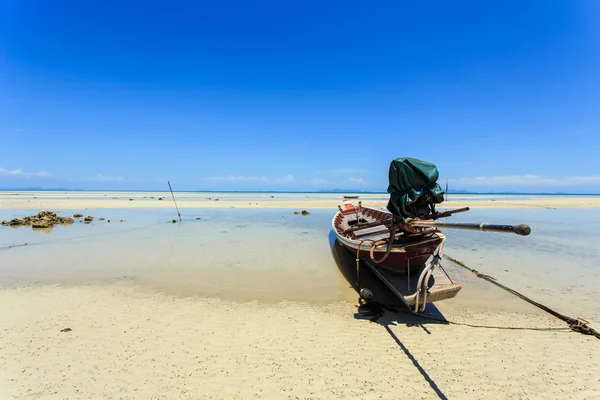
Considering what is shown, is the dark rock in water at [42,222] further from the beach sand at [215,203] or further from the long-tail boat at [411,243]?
the long-tail boat at [411,243]

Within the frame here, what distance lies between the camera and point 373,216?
52.5 ft

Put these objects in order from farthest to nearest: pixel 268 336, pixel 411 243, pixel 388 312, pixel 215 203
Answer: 1. pixel 215 203
2. pixel 411 243
3. pixel 388 312
4. pixel 268 336

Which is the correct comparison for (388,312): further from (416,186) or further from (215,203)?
(215,203)

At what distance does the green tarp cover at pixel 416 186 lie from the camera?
8055 millimetres

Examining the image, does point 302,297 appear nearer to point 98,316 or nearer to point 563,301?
point 98,316

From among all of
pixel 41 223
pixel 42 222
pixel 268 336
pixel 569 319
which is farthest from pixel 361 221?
pixel 42 222

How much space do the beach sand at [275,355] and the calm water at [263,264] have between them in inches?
60.9

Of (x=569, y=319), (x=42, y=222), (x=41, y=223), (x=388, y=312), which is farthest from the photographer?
(x=42, y=222)

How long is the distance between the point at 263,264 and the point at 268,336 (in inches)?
239

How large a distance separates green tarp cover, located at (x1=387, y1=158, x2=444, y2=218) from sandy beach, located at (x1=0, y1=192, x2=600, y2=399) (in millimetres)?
2971

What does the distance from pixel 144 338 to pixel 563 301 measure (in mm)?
11707

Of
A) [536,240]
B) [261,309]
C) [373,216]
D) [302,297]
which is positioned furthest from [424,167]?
[536,240]

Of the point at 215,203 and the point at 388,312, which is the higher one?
the point at 215,203

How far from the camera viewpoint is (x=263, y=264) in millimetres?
12281
